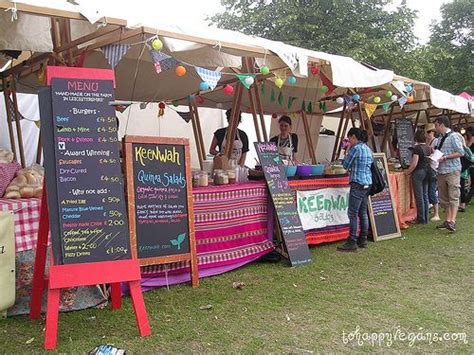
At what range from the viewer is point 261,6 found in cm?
2023

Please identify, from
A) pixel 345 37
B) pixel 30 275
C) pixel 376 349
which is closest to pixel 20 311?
pixel 30 275

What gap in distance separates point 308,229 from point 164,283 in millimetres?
2187

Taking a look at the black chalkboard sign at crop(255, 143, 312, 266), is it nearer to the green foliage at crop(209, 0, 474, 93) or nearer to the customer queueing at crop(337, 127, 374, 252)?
the customer queueing at crop(337, 127, 374, 252)

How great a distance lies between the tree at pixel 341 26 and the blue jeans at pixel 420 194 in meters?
11.1

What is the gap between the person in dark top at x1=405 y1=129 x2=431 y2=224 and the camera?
7.17 metres

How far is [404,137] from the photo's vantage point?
370 inches

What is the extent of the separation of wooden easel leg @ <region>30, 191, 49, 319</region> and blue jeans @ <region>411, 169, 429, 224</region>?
5.95 m

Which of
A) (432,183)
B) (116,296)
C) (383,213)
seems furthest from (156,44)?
(432,183)

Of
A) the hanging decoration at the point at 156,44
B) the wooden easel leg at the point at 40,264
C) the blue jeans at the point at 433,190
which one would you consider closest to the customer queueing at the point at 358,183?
the blue jeans at the point at 433,190

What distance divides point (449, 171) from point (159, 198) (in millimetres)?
4879

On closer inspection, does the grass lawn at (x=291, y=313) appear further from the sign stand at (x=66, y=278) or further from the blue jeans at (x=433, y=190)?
the blue jeans at (x=433, y=190)

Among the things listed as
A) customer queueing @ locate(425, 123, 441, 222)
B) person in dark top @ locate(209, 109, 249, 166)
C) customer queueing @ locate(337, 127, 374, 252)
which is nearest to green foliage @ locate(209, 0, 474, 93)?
customer queueing @ locate(425, 123, 441, 222)

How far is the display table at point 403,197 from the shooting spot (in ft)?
23.0

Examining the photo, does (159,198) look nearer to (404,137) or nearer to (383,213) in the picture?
(383,213)
